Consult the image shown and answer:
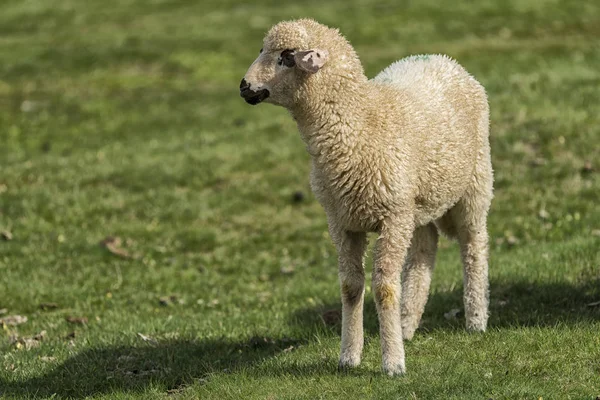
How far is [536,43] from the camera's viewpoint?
32.6 m

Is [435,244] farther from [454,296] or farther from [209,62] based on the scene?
[209,62]

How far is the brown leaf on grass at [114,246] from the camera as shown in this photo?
15603 millimetres

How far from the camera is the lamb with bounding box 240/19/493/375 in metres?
7.93

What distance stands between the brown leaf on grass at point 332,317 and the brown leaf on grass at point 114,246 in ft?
18.6

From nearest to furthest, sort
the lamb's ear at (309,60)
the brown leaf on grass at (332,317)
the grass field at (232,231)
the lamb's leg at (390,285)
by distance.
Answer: the lamb's ear at (309,60)
the lamb's leg at (390,285)
the grass field at (232,231)
the brown leaf on grass at (332,317)

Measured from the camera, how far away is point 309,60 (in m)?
7.75

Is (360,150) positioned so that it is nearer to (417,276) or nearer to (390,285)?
(390,285)

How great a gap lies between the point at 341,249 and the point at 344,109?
140cm

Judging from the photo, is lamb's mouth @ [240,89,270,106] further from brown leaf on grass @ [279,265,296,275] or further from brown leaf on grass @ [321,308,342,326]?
brown leaf on grass @ [279,265,296,275]

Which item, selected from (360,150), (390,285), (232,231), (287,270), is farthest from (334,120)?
(232,231)

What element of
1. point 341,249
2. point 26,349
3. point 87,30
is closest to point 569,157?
point 341,249

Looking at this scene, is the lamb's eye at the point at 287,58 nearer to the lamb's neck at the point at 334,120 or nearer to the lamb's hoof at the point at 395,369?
the lamb's neck at the point at 334,120

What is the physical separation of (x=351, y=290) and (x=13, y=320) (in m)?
6.08

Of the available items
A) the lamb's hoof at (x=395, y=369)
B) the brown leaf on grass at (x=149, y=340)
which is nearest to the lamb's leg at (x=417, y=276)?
the lamb's hoof at (x=395, y=369)
